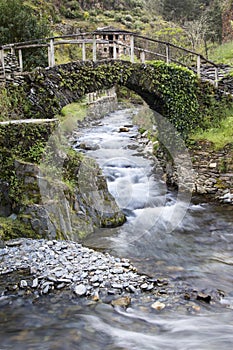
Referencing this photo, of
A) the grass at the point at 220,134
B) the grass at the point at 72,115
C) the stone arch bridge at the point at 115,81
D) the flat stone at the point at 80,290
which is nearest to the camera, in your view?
the flat stone at the point at 80,290

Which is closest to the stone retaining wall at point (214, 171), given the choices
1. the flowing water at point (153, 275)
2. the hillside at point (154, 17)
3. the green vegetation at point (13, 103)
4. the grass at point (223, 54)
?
the flowing water at point (153, 275)

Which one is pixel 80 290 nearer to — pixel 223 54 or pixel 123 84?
pixel 123 84

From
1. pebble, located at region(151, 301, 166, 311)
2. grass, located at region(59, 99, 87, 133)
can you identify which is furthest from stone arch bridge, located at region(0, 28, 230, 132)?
pebble, located at region(151, 301, 166, 311)

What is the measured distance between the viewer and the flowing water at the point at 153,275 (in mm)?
4750

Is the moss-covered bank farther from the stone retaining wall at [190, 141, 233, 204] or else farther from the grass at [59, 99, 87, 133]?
the grass at [59, 99, 87, 133]

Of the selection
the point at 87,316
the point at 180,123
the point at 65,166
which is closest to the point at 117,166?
the point at 180,123

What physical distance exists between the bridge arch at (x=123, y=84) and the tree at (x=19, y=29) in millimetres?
4990

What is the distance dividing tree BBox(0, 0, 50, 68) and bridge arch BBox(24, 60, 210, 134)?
16.4 ft

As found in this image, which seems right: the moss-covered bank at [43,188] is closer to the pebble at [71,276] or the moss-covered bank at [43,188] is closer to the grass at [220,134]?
the pebble at [71,276]

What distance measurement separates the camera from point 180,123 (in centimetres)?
1347

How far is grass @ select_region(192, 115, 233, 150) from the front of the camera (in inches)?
499

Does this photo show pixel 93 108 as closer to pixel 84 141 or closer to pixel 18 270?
pixel 84 141

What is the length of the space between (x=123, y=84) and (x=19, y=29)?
6728mm

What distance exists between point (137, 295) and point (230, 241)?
4.04 meters
